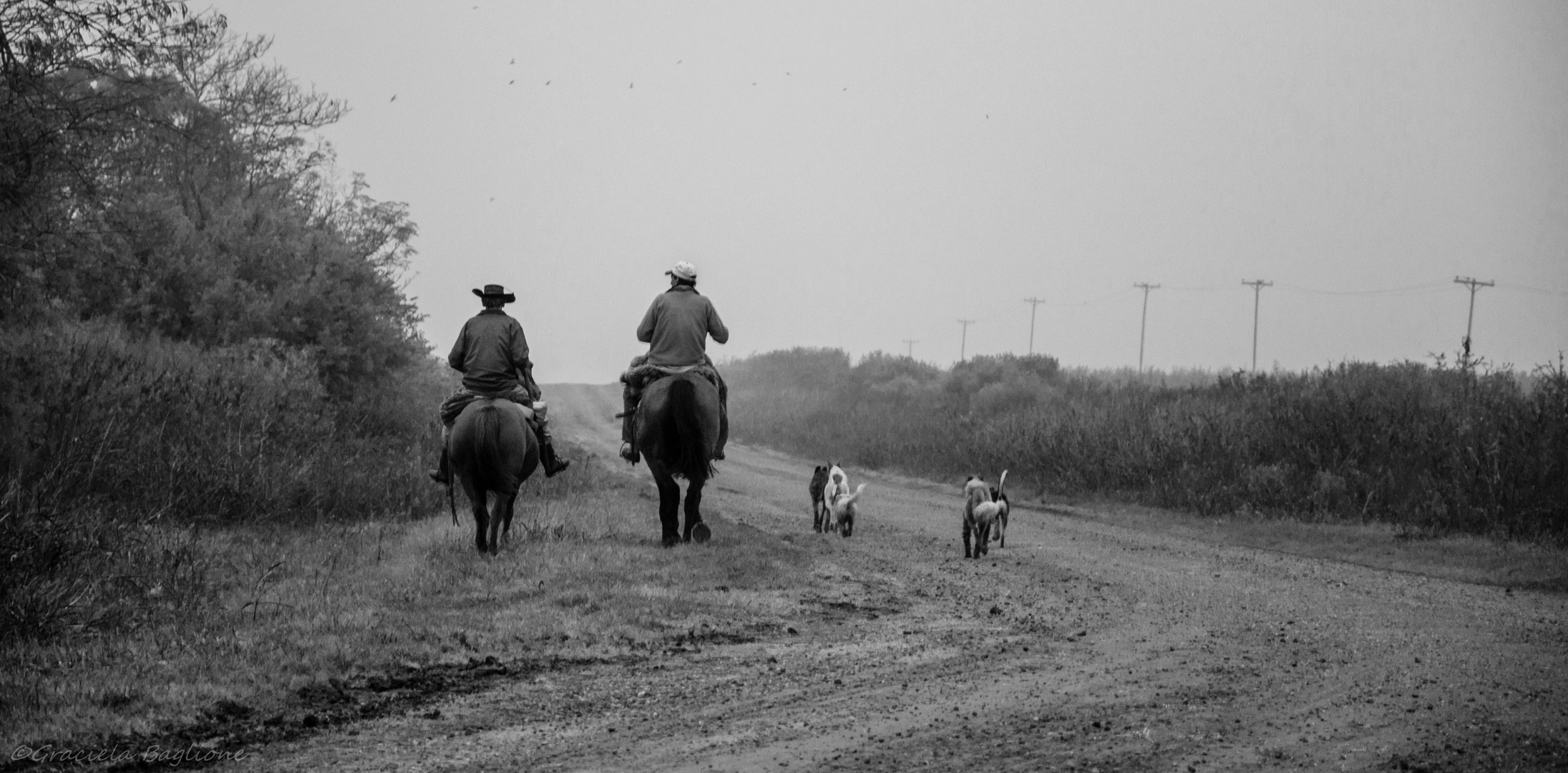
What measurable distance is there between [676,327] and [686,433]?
111 cm

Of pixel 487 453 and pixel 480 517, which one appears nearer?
pixel 480 517

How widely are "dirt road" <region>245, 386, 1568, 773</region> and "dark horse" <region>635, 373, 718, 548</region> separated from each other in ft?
6.78

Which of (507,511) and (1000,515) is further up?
(1000,515)

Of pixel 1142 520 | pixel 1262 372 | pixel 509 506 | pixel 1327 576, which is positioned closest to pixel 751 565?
pixel 509 506

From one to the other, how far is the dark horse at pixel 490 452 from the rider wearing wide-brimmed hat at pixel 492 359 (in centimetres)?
33

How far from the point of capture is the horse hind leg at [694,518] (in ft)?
45.6

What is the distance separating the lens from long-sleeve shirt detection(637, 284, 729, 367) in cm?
1368

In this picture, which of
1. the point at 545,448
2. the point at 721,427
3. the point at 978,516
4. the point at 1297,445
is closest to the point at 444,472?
the point at 545,448

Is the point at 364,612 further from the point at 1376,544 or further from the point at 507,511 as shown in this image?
the point at 1376,544

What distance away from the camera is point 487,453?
12.4 meters

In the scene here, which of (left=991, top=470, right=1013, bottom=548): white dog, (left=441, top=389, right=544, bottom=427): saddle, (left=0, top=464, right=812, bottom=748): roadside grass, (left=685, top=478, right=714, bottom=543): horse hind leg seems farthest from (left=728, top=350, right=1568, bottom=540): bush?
(left=441, top=389, right=544, bottom=427): saddle

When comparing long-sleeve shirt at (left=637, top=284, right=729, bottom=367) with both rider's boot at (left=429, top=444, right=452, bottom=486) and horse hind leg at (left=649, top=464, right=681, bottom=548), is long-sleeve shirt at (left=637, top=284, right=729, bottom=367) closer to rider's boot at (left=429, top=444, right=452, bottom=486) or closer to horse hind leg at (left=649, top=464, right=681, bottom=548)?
horse hind leg at (left=649, top=464, right=681, bottom=548)

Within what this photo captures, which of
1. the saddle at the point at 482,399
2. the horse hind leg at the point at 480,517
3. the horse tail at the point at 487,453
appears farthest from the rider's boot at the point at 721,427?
the horse hind leg at the point at 480,517

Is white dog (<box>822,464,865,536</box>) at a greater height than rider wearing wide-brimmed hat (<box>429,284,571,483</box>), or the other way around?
rider wearing wide-brimmed hat (<box>429,284,571,483</box>)
